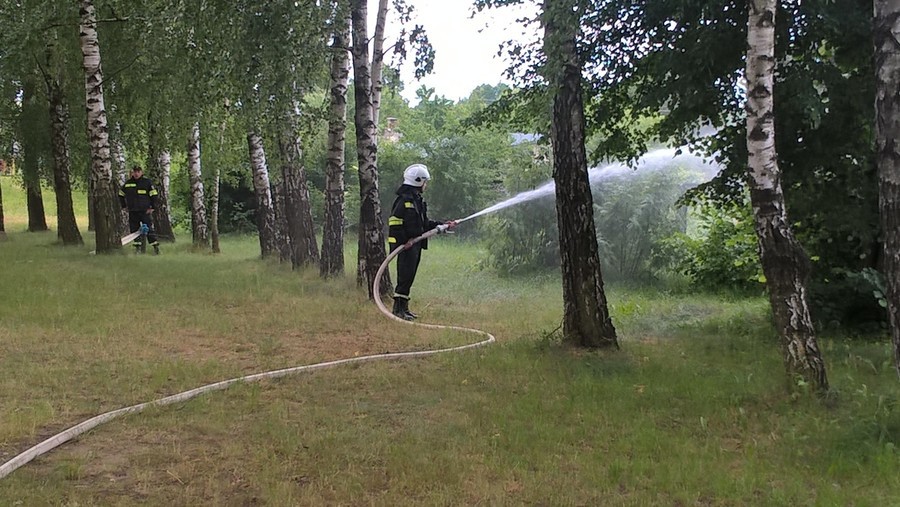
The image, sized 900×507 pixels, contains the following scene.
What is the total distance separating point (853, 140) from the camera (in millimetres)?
6535

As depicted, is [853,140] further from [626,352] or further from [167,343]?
[167,343]

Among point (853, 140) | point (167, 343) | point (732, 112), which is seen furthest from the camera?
point (732, 112)

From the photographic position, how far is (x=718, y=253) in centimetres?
1062

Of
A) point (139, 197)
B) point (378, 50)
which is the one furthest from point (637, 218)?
point (139, 197)

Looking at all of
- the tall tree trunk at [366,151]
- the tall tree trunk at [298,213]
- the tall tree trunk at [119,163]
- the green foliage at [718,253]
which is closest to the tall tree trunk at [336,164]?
the tall tree trunk at [366,151]

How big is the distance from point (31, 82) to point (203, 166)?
470 centimetres

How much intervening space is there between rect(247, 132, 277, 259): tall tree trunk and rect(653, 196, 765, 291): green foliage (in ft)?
24.5

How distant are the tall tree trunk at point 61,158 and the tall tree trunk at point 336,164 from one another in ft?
24.0

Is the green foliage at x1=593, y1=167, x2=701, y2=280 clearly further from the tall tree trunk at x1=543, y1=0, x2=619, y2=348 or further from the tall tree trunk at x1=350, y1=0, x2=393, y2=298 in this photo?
the tall tree trunk at x1=543, y1=0, x2=619, y2=348

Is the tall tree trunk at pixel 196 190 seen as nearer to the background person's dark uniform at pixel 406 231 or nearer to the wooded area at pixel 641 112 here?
the wooded area at pixel 641 112

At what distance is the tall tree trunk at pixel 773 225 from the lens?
4402 millimetres

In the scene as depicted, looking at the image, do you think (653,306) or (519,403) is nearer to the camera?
(519,403)

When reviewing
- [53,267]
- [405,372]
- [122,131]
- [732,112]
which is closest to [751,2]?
[732,112]

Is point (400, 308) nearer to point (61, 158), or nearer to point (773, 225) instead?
point (773, 225)
